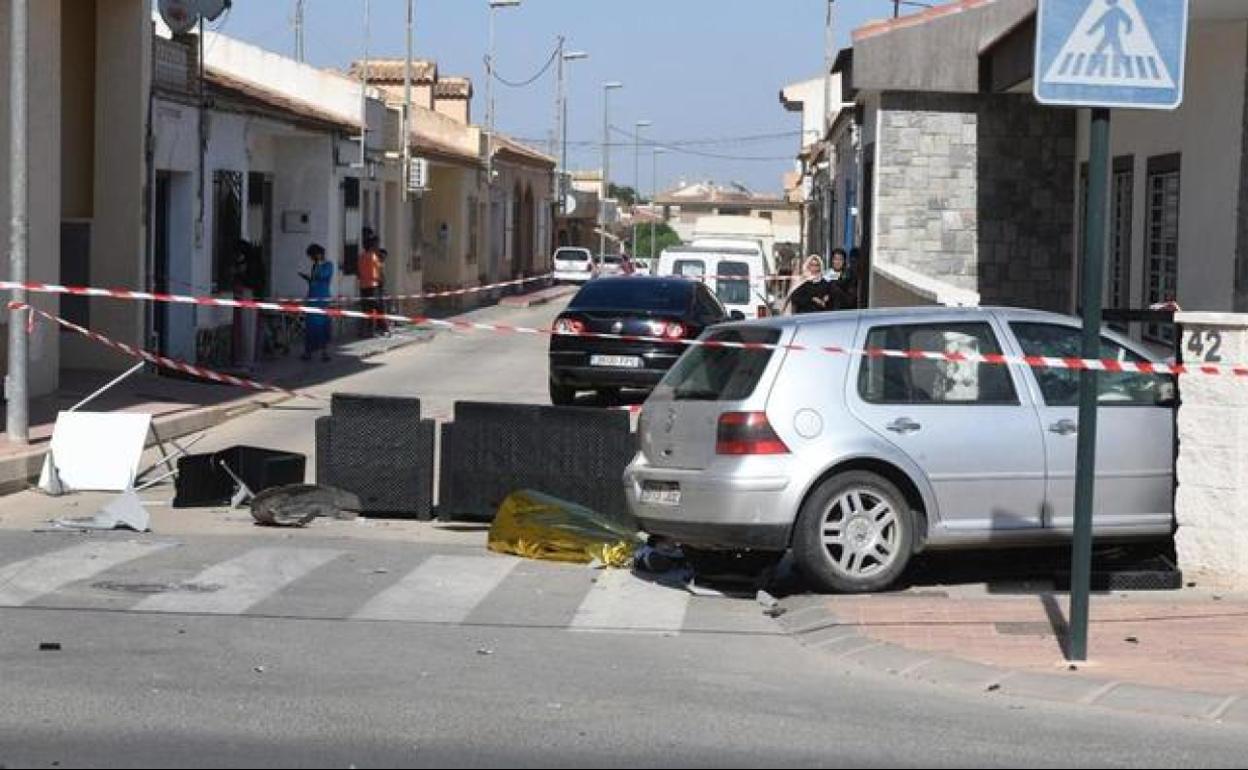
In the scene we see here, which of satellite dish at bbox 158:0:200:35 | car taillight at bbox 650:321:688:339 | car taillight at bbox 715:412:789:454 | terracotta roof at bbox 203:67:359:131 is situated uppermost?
satellite dish at bbox 158:0:200:35

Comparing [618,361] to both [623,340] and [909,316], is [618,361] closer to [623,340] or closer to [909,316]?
[623,340]

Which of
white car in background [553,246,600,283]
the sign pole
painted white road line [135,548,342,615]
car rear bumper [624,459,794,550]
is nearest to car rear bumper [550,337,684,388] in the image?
painted white road line [135,548,342,615]

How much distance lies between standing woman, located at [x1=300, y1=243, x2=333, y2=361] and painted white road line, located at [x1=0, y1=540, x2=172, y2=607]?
16995 millimetres

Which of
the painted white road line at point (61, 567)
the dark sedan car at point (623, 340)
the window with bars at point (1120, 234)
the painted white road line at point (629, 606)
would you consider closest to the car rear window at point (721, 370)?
the painted white road line at point (629, 606)

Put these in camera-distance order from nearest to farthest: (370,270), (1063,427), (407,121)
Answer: (1063,427), (370,270), (407,121)

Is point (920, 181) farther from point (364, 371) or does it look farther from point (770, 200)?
point (770, 200)

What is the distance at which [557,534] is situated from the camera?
1255cm

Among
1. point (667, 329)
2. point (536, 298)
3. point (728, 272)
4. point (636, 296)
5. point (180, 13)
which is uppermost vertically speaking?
point (180, 13)

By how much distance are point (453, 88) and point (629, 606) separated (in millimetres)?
53951

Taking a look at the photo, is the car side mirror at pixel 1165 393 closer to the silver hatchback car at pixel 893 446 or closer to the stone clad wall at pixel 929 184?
the silver hatchback car at pixel 893 446

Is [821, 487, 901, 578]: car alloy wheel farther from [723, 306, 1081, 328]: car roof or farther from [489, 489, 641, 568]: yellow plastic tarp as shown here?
[489, 489, 641, 568]: yellow plastic tarp

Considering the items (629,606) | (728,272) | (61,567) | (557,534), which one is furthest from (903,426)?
(728,272)

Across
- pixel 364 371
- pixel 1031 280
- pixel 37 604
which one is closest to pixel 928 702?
pixel 37 604

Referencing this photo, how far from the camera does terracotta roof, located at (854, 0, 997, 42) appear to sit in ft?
72.3
